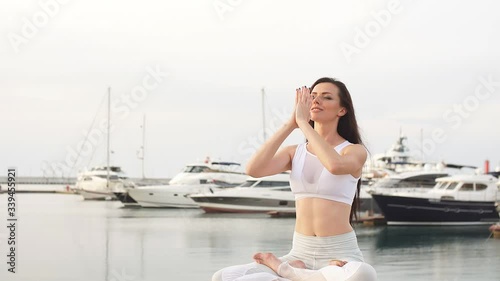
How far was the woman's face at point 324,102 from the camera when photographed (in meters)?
3.68

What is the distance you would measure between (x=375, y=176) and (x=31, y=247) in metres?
33.6

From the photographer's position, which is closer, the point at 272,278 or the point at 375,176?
the point at 272,278

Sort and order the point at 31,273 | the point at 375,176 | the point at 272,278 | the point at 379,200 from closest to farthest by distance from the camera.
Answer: the point at 272,278 → the point at 31,273 → the point at 379,200 → the point at 375,176

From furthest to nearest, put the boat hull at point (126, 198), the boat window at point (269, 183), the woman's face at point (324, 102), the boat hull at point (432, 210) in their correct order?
the boat hull at point (126, 198) → the boat window at point (269, 183) → the boat hull at point (432, 210) → the woman's face at point (324, 102)

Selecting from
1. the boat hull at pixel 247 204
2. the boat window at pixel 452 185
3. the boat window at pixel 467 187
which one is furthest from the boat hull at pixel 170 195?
the boat window at pixel 467 187

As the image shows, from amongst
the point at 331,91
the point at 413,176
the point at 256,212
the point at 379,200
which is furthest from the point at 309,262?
the point at 256,212

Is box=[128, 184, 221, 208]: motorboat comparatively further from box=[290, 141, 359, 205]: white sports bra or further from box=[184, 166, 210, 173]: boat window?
box=[290, 141, 359, 205]: white sports bra

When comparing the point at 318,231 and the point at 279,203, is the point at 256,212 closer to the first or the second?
the point at 279,203

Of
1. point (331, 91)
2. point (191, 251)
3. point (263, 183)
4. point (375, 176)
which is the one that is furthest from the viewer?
point (375, 176)

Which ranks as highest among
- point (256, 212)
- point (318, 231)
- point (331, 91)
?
point (331, 91)

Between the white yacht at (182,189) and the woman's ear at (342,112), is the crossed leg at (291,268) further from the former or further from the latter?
the white yacht at (182,189)

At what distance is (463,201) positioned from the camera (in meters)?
32.2

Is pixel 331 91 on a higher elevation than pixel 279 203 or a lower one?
higher

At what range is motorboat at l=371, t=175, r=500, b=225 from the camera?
31719 millimetres
